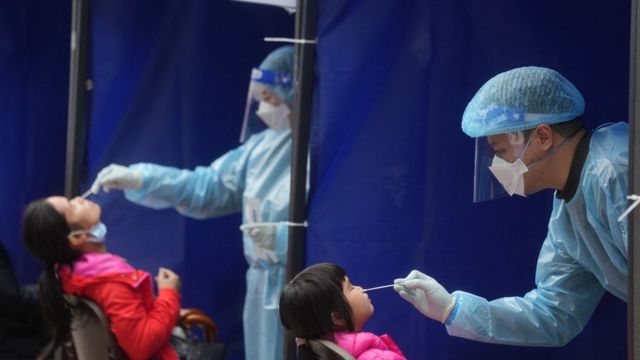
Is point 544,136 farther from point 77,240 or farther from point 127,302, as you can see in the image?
point 77,240

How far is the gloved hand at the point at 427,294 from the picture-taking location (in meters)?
2.65

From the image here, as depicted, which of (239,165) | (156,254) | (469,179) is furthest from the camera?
(156,254)

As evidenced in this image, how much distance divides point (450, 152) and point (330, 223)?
0.50 metres

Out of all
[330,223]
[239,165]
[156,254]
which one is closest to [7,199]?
[156,254]

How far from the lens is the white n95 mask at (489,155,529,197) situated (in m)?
2.65

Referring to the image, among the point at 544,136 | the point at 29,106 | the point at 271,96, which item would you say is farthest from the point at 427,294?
the point at 29,106

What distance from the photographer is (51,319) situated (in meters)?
3.49

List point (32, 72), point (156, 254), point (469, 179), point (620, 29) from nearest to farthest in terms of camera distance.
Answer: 1. point (620, 29)
2. point (469, 179)
3. point (156, 254)
4. point (32, 72)

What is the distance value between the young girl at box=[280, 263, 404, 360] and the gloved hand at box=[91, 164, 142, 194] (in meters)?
1.63

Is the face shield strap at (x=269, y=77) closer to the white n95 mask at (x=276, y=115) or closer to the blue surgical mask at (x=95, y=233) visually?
the white n95 mask at (x=276, y=115)

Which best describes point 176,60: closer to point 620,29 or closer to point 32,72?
point 32,72

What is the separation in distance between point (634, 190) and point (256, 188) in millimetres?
1958

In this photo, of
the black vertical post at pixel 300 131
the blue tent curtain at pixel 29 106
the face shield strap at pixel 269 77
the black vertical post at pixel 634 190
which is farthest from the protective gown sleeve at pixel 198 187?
the black vertical post at pixel 634 190

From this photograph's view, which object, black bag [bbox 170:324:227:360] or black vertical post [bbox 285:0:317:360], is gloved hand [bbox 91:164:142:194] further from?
black vertical post [bbox 285:0:317:360]
